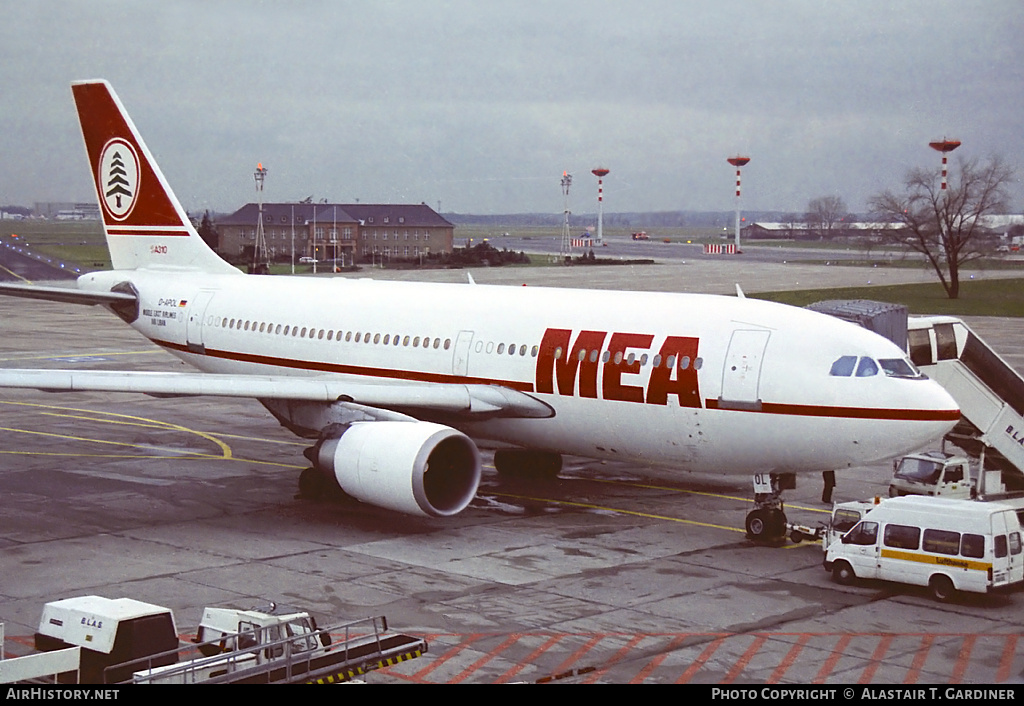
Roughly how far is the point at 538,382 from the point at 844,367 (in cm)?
648

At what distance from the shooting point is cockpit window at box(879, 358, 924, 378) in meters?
23.1

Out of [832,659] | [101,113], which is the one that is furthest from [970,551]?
[101,113]

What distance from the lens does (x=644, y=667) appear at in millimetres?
16875

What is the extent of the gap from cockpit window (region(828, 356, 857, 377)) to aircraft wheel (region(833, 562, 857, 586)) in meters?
3.51

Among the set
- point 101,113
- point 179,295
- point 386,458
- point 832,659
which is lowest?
point 832,659

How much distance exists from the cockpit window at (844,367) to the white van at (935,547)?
8.30 ft

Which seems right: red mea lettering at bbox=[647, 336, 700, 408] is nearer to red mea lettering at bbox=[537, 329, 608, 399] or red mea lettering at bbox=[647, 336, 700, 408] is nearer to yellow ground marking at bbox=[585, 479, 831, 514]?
red mea lettering at bbox=[537, 329, 608, 399]

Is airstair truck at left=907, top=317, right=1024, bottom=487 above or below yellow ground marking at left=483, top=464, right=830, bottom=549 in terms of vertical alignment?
above

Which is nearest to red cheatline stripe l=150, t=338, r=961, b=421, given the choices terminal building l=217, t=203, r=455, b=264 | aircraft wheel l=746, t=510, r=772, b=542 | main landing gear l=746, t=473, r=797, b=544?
main landing gear l=746, t=473, r=797, b=544

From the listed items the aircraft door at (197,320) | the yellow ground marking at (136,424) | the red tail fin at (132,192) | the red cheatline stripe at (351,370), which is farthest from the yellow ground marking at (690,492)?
the red tail fin at (132,192)

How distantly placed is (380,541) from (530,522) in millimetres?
3281

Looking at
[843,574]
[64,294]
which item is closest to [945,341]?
[843,574]

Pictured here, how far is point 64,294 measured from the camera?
33.7 meters
